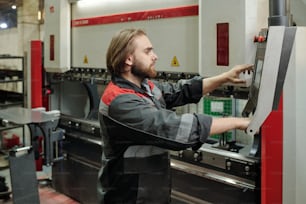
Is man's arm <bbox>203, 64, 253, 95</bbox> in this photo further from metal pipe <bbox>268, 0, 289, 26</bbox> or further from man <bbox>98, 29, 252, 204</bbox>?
metal pipe <bbox>268, 0, 289, 26</bbox>

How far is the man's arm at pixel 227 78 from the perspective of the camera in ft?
5.77

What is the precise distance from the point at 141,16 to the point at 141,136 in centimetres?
131

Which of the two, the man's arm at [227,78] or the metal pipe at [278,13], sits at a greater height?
the metal pipe at [278,13]

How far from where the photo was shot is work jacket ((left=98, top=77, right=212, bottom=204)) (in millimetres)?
1348

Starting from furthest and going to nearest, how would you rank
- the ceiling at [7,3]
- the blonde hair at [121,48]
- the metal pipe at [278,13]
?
the ceiling at [7,3] → the blonde hair at [121,48] → the metal pipe at [278,13]

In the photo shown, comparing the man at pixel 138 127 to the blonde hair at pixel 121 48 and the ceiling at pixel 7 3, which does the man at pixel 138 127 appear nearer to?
the blonde hair at pixel 121 48

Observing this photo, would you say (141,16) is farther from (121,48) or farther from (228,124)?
(228,124)

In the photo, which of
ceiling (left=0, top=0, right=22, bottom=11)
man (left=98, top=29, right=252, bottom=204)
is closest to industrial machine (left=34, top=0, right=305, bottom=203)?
man (left=98, top=29, right=252, bottom=204)

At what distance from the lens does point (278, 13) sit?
4.68ft

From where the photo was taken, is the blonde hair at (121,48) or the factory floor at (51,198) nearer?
the blonde hair at (121,48)

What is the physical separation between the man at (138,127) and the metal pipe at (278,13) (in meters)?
0.36

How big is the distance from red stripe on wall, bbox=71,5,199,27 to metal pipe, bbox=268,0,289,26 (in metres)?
0.75

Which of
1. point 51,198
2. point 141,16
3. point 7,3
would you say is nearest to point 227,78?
point 141,16

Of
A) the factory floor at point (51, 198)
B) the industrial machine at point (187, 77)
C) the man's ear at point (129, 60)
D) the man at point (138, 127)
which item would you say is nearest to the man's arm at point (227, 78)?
the man at point (138, 127)
